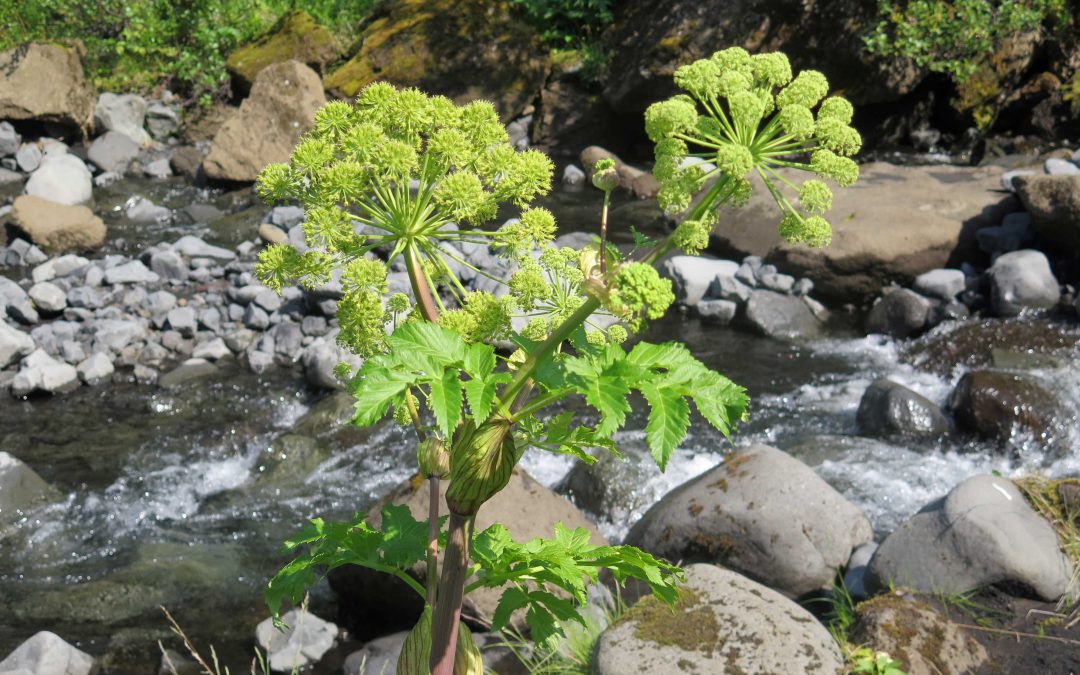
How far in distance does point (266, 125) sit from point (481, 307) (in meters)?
12.9

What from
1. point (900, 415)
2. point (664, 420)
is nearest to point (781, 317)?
point (900, 415)

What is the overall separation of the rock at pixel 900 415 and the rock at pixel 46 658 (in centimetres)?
538

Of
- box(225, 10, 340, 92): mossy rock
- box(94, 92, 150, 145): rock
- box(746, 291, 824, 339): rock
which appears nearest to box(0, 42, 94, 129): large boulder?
box(94, 92, 150, 145): rock

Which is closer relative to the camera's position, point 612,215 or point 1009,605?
point 1009,605

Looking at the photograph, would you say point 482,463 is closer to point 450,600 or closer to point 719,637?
point 450,600

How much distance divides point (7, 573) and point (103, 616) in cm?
89

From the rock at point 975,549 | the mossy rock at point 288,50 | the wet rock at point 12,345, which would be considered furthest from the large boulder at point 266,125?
the rock at point 975,549

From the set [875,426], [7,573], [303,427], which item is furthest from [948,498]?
[7,573]

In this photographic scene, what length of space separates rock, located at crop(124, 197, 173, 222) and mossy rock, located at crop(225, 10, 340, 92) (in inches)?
150

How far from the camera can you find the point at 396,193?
1.78 meters

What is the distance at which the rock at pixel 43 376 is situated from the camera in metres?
8.62

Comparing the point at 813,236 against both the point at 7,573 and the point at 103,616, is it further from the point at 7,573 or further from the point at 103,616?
the point at 7,573

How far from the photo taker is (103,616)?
5.92 metres

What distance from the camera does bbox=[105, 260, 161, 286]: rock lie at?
10398 millimetres
